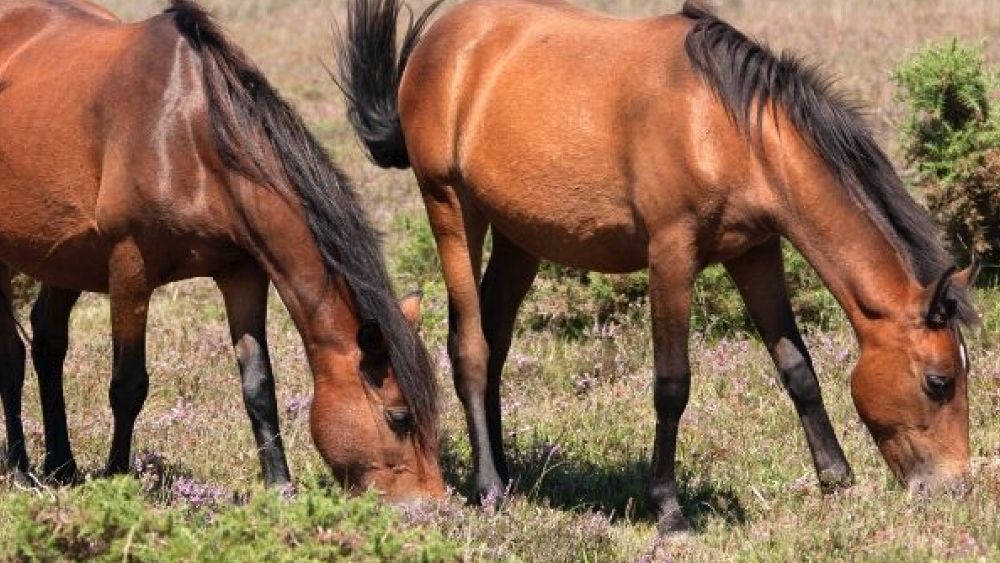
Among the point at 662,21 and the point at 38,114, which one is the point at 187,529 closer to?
the point at 38,114

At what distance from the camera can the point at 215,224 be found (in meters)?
5.79

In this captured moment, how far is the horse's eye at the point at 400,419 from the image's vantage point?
5570 mm

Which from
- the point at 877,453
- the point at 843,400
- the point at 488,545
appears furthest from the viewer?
the point at 843,400

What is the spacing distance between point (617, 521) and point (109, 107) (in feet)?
8.44

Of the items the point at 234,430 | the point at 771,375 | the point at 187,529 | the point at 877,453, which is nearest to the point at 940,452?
the point at 877,453

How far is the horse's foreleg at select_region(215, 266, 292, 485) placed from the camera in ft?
19.9

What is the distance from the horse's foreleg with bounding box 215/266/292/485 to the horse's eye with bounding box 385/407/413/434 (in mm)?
703

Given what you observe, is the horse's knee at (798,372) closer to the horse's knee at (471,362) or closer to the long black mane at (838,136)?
the long black mane at (838,136)

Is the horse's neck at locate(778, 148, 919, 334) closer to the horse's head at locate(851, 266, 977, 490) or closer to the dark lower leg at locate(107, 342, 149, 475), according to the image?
the horse's head at locate(851, 266, 977, 490)

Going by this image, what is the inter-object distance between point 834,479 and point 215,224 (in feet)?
8.57

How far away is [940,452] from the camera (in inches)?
227

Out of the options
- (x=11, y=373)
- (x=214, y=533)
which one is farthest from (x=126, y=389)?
(x=214, y=533)

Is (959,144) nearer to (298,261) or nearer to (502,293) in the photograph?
(502,293)

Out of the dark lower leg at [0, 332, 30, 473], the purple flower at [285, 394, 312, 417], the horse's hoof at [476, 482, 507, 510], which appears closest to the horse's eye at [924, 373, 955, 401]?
the horse's hoof at [476, 482, 507, 510]
